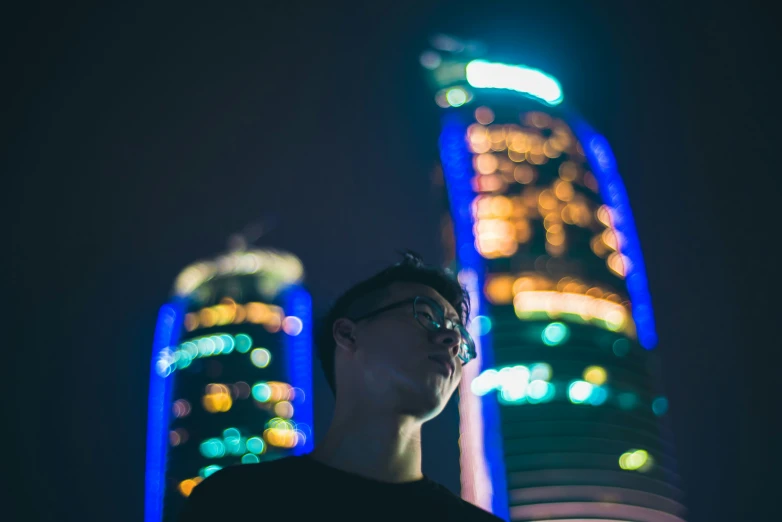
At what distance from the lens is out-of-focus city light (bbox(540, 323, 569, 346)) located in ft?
69.9

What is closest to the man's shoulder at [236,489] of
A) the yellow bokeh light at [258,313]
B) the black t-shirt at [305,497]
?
the black t-shirt at [305,497]

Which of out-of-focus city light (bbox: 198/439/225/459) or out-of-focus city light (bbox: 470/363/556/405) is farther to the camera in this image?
out-of-focus city light (bbox: 198/439/225/459)

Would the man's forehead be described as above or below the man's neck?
above

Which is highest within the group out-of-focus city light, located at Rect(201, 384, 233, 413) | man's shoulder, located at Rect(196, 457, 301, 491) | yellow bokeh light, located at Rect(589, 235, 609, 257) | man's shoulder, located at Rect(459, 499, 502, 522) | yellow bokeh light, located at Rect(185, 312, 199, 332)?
yellow bokeh light, located at Rect(589, 235, 609, 257)

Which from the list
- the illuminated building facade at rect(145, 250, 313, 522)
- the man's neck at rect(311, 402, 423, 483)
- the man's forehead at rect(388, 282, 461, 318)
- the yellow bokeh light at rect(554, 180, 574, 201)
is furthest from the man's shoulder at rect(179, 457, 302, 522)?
the yellow bokeh light at rect(554, 180, 574, 201)

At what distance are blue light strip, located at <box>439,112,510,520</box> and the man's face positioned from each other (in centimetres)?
1668

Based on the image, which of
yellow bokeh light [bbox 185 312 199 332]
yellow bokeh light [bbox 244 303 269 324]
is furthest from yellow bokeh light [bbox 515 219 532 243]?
yellow bokeh light [bbox 185 312 199 332]

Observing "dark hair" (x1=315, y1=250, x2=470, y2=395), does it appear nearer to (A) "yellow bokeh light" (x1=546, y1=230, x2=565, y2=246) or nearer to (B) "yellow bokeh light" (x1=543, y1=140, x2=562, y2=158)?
(A) "yellow bokeh light" (x1=546, y1=230, x2=565, y2=246)

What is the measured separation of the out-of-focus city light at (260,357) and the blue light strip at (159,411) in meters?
7.00

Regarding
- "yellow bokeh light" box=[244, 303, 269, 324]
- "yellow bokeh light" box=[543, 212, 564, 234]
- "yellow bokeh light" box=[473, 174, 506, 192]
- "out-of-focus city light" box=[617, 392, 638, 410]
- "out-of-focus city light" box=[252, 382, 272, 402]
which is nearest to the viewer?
"out-of-focus city light" box=[617, 392, 638, 410]

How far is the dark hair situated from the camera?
2191mm

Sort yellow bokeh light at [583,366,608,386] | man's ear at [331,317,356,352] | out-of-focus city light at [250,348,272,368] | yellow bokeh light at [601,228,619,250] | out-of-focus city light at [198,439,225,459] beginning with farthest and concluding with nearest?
yellow bokeh light at [601,228,619,250], out-of-focus city light at [250,348,272,368], yellow bokeh light at [583,366,608,386], out-of-focus city light at [198,439,225,459], man's ear at [331,317,356,352]

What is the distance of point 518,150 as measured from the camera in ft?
89.3

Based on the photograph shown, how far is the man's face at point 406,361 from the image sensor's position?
6.29ft
